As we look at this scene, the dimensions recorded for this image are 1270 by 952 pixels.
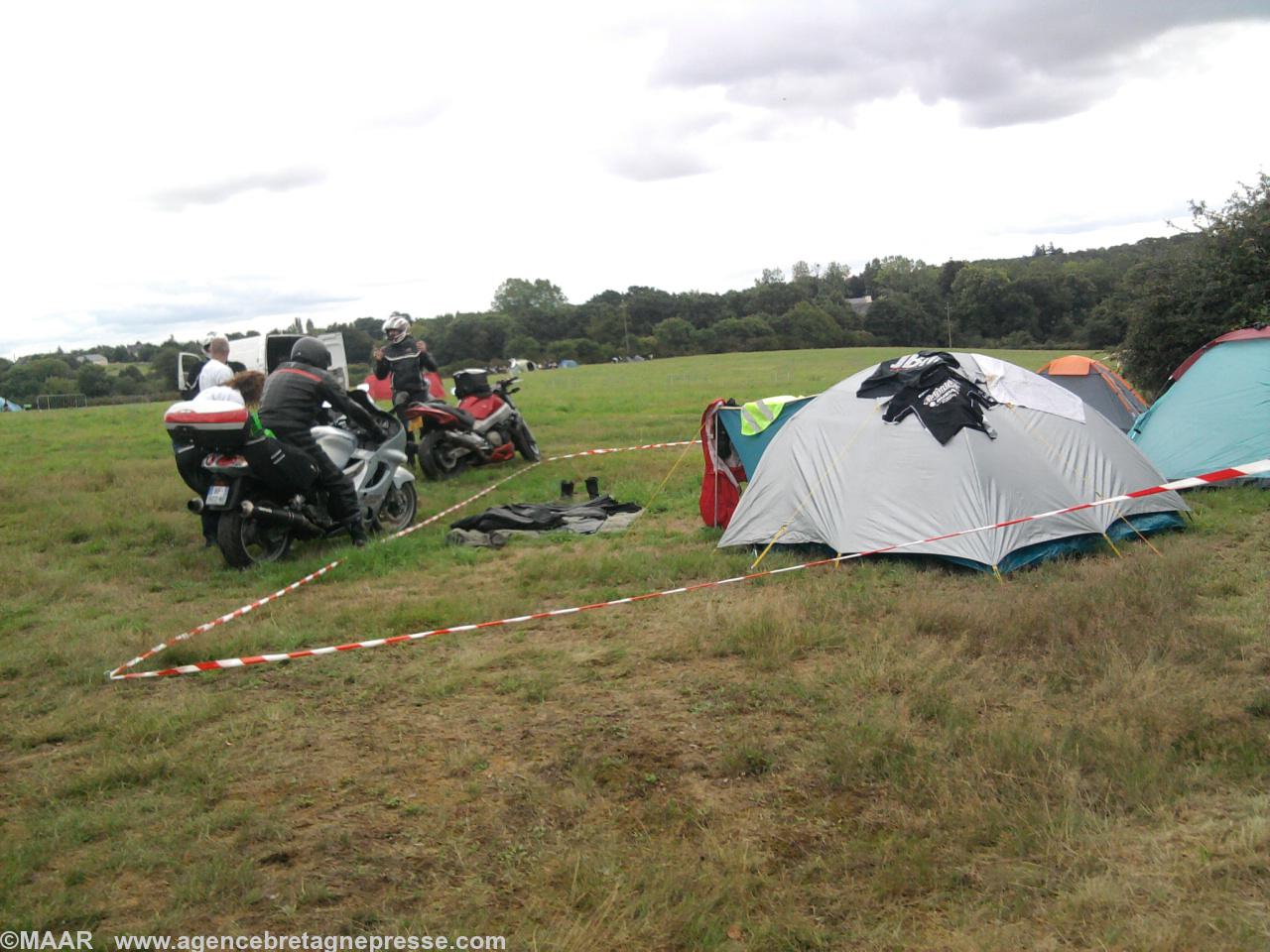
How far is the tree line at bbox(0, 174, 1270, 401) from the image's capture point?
1395 centimetres

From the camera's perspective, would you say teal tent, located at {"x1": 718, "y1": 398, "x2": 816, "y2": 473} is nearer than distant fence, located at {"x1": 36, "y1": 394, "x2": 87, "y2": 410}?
Yes

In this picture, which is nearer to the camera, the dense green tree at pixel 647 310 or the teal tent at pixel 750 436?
the teal tent at pixel 750 436

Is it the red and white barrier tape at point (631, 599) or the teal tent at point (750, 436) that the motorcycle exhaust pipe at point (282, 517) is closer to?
the red and white barrier tape at point (631, 599)

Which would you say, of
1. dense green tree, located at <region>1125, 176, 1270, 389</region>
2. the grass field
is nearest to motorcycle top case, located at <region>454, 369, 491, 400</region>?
the grass field

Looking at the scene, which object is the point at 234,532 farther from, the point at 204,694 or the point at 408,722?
the point at 408,722

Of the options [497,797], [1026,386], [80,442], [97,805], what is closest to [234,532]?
[97,805]

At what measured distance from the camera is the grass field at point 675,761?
300 centimetres

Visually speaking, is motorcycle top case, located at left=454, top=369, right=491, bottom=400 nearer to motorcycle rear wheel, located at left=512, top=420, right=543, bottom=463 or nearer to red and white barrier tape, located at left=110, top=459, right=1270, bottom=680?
motorcycle rear wheel, located at left=512, top=420, right=543, bottom=463

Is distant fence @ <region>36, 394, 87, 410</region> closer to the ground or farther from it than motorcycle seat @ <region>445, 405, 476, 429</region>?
farther from it

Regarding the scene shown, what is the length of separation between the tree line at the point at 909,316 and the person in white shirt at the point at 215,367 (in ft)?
30.3

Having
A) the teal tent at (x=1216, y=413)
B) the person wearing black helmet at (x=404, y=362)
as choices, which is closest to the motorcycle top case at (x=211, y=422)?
the person wearing black helmet at (x=404, y=362)

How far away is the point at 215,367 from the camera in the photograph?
925 centimetres

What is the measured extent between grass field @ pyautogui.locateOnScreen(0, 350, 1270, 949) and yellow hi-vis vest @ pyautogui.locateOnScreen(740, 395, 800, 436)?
160cm

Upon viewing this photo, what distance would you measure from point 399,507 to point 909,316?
6257 cm
